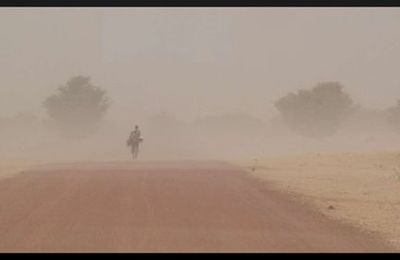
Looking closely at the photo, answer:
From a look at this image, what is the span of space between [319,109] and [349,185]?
6083cm

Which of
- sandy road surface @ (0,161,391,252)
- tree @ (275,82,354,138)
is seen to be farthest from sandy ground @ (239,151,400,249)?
tree @ (275,82,354,138)

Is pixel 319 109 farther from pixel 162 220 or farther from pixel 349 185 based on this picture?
pixel 162 220

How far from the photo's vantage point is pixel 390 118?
330 ft

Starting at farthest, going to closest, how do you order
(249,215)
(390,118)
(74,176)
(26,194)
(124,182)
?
(390,118), (74,176), (124,182), (26,194), (249,215)

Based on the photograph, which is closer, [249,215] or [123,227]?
[123,227]

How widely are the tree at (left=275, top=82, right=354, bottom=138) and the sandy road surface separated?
63077mm

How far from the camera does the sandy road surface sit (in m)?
12.3

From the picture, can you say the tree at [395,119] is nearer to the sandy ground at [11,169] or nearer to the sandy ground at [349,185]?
the sandy ground at [349,185]

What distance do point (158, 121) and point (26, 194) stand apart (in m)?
143

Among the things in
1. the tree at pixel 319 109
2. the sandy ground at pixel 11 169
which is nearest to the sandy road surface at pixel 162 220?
the sandy ground at pixel 11 169

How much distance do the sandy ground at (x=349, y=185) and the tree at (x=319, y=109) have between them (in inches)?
1749
